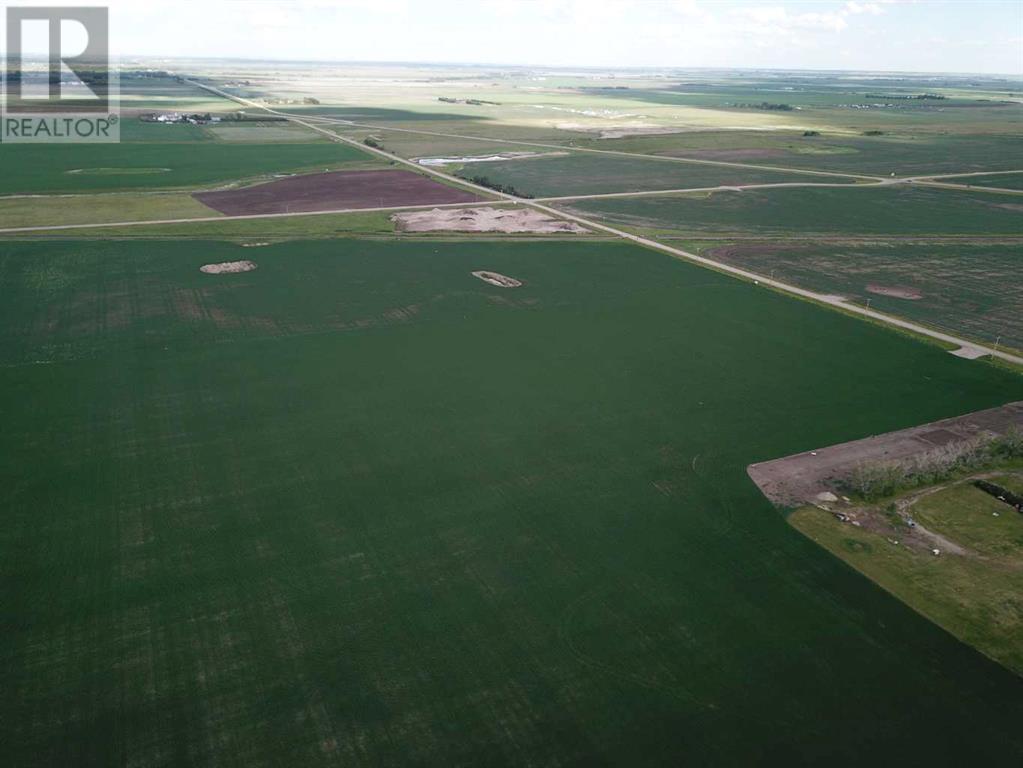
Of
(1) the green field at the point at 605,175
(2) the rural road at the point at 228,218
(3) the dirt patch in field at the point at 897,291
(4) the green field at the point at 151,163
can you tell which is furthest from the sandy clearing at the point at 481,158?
(3) the dirt patch in field at the point at 897,291

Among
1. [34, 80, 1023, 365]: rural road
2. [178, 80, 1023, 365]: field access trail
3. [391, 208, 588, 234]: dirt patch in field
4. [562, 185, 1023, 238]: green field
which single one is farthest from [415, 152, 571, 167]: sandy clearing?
[391, 208, 588, 234]: dirt patch in field

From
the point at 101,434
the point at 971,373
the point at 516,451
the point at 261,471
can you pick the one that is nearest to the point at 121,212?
the point at 101,434

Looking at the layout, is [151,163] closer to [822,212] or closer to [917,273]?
[822,212]

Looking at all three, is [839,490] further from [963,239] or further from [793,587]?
[963,239]

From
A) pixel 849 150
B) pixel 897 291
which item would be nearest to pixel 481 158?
pixel 849 150

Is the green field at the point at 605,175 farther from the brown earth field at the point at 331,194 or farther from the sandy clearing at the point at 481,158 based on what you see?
the brown earth field at the point at 331,194
